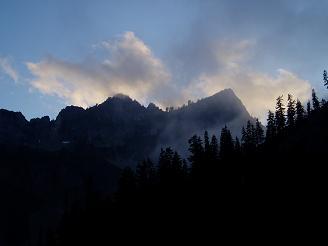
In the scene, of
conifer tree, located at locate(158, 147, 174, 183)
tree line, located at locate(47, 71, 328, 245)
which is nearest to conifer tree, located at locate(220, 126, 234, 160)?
tree line, located at locate(47, 71, 328, 245)

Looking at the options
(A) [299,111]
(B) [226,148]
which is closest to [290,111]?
(A) [299,111]

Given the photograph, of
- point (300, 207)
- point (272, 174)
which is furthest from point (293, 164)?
point (300, 207)

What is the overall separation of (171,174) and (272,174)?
19.7m

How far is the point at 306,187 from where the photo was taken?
8900 cm

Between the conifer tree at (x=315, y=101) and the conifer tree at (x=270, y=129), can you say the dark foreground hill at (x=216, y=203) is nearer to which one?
the conifer tree at (x=270, y=129)

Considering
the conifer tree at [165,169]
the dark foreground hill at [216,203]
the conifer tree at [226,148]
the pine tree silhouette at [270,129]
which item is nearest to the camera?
the dark foreground hill at [216,203]

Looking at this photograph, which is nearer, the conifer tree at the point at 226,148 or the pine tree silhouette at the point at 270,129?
the conifer tree at the point at 226,148

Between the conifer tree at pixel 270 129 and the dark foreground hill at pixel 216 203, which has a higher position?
the conifer tree at pixel 270 129

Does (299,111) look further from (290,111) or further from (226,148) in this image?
(226,148)

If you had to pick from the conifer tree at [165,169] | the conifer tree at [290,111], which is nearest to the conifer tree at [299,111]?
the conifer tree at [290,111]

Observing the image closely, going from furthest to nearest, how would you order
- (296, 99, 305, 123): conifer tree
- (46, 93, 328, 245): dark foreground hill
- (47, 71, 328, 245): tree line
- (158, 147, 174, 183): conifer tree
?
(296, 99, 305, 123): conifer tree, (158, 147, 174, 183): conifer tree, (47, 71, 328, 245): tree line, (46, 93, 328, 245): dark foreground hill

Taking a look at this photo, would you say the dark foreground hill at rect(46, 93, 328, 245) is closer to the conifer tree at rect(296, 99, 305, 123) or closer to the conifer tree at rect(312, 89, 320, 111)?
the conifer tree at rect(296, 99, 305, 123)

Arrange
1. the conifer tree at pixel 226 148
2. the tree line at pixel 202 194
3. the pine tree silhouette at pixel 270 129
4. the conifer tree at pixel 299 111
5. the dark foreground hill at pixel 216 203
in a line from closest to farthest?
the dark foreground hill at pixel 216 203
the tree line at pixel 202 194
the conifer tree at pixel 226 148
the pine tree silhouette at pixel 270 129
the conifer tree at pixel 299 111

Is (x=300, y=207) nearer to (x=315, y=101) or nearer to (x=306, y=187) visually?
(x=306, y=187)
